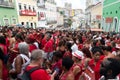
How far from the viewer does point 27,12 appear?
40938 mm

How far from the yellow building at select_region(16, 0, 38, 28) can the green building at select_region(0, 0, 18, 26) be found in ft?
5.61

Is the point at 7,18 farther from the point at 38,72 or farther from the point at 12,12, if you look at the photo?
the point at 38,72

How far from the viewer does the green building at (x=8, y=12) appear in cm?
3156

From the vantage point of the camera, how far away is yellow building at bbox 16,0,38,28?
37.8 meters

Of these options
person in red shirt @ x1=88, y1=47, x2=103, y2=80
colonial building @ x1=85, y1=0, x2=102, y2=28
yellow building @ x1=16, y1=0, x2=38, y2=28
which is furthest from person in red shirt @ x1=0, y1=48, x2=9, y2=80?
colonial building @ x1=85, y1=0, x2=102, y2=28

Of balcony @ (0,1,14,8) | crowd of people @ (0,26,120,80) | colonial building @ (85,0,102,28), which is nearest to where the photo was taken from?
crowd of people @ (0,26,120,80)

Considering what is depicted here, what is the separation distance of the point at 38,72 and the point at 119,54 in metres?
2.41

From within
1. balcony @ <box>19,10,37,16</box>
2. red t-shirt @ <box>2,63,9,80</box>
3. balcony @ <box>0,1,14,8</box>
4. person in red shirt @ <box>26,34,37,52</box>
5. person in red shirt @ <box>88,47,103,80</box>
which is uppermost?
balcony @ <box>0,1,14,8</box>

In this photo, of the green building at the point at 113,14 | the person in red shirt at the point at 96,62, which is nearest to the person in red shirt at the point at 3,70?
the person in red shirt at the point at 96,62

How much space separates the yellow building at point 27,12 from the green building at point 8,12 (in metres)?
1.71

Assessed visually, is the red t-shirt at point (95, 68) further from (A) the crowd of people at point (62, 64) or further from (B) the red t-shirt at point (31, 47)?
(B) the red t-shirt at point (31, 47)

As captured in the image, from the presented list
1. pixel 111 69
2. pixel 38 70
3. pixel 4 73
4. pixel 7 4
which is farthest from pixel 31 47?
pixel 7 4

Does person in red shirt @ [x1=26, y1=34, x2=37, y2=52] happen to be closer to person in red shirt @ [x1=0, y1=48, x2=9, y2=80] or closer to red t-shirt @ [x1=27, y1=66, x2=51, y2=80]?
person in red shirt @ [x1=0, y1=48, x2=9, y2=80]

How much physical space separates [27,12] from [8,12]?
24.1ft
